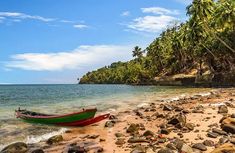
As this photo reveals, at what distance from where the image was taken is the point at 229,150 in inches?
427

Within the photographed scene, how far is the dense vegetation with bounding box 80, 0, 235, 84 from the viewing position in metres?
69.0

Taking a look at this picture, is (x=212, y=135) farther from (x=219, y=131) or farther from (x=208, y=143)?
(x=208, y=143)

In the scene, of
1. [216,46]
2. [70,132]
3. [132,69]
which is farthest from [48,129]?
[132,69]

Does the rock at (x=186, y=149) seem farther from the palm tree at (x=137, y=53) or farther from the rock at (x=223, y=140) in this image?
the palm tree at (x=137, y=53)

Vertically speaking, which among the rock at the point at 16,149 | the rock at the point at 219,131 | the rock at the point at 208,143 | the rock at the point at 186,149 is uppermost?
the rock at the point at 219,131

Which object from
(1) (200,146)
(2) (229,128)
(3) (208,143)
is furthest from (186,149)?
(2) (229,128)

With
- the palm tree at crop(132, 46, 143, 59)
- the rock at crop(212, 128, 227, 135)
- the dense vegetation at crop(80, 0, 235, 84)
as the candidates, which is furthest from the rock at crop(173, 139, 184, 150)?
the palm tree at crop(132, 46, 143, 59)

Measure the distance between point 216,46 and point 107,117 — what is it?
54.9 meters

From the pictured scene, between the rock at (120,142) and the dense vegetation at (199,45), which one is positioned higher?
the dense vegetation at (199,45)

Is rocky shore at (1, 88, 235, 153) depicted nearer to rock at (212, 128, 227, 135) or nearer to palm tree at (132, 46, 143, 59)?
rock at (212, 128, 227, 135)

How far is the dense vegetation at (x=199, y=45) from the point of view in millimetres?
69000

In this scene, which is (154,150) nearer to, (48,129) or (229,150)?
(229,150)

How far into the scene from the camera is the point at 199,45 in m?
79.6

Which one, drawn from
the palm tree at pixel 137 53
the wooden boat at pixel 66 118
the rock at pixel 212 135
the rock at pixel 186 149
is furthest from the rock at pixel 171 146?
the palm tree at pixel 137 53
